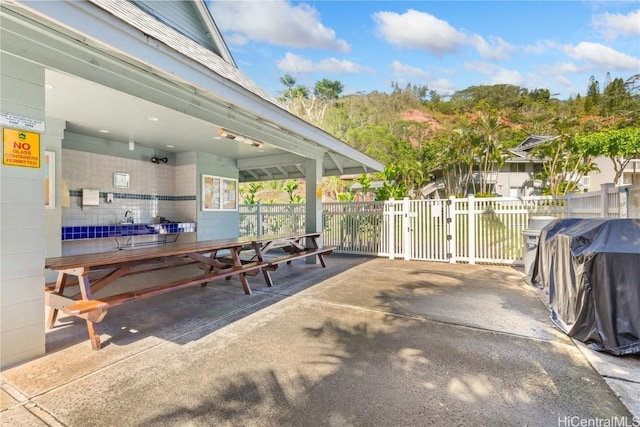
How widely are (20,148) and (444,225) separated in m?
7.97

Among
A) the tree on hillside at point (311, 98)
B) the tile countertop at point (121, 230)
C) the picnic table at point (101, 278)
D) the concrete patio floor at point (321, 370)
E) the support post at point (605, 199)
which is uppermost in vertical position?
the tree on hillside at point (311, 98)

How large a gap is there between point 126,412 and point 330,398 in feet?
4.43

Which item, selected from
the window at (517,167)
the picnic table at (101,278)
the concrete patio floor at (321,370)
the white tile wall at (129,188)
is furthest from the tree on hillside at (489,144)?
the picnic table at (101,278)

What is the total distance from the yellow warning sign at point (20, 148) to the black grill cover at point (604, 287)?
5.23 metres

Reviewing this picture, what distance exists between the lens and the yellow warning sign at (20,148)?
254cm

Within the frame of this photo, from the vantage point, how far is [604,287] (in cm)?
278

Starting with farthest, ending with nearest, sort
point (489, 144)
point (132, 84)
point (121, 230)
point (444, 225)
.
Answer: point (489, 144) → point (444, 225) → point (121, 230) → point (132, 84)

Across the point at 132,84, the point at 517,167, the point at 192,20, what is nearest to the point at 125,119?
the point at 132,84

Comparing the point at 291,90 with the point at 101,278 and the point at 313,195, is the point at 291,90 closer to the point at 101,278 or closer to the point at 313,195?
the point at 313,195

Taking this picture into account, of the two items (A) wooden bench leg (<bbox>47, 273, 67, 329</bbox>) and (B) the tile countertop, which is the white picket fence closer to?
(B) the tile countertop

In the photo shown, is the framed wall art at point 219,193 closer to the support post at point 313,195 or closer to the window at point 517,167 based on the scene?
the support post at point 313,195

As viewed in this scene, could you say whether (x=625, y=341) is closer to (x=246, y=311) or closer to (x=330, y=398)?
(x=330, y=398)

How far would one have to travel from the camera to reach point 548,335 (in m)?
3.24

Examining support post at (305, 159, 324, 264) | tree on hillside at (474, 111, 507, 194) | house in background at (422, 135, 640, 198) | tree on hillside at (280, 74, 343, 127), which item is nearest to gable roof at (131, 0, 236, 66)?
support post at (305, 159, 324, 264)
